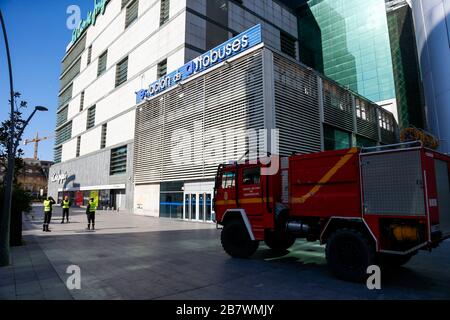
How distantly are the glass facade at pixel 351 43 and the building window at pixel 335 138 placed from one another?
14769mm

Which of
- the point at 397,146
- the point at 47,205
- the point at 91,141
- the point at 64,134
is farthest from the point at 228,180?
the point at 64,134

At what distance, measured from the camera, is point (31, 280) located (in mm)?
7020

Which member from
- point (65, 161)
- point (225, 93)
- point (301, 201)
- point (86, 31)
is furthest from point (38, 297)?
point (86, 31)

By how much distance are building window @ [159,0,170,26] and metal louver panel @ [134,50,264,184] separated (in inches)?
399

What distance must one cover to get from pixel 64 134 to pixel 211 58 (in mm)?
49723

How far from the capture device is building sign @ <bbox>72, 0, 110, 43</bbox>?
50.6 meters

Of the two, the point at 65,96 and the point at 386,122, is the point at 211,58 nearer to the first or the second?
the point at 386,122

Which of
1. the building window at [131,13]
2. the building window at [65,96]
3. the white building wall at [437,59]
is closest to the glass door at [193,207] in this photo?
the white building wall at [437,59]

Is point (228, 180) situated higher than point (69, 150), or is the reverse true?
point (69, 150)

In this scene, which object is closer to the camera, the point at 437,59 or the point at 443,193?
the point at 443,193

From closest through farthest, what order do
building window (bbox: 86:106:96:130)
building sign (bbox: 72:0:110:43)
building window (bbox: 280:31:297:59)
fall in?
building window (bbox: 280:31:297:59)
building window (bbox: 86:106:96:130)
building sign (bbox: 72:0:110:43)

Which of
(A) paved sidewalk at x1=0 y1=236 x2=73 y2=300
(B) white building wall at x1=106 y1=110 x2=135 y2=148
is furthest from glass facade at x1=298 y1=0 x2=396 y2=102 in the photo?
(A) paved sidewalk at x1=0 y1=236 x2=73 y2=300

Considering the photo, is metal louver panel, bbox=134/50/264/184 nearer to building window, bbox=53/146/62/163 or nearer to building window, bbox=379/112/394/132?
building window, bbox=379/112/394/132

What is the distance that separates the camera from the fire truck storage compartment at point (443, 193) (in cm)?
662
